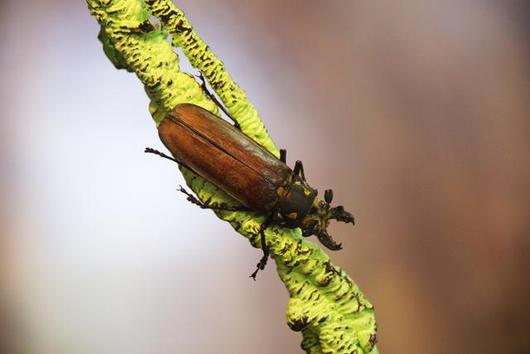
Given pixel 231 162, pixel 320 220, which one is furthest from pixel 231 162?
pixel 320 220

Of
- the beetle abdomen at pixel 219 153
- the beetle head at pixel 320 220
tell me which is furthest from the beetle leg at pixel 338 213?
the beetle abdomen at pixel 219 153

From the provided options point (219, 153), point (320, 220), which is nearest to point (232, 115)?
point (219, 153)

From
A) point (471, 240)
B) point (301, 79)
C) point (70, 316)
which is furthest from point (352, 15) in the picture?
point (70, 316)

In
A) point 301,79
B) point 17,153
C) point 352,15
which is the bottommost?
point 17,153

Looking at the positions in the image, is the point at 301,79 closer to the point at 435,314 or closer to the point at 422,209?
the point at 422,209

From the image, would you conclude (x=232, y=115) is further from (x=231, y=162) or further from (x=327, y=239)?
(x=327, y=239)

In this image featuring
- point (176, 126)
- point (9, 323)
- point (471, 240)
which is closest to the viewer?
point (176, 126)
